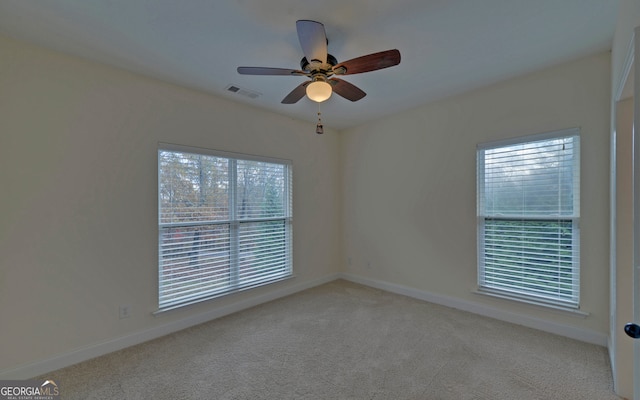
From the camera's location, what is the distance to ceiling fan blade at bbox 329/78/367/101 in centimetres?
227

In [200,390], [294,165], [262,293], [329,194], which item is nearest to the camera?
[200,390]

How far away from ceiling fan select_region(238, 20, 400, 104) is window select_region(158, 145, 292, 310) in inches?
58.7

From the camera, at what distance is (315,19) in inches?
76.0

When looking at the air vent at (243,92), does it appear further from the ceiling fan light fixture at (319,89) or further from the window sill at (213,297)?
the window sill at (213,297)

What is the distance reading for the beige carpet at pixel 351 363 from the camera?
1970 mm

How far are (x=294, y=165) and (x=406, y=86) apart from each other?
1.89 meters

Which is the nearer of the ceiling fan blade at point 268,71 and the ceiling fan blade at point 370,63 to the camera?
the ceiling fan blade at point 370,63

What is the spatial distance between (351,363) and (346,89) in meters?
2.35

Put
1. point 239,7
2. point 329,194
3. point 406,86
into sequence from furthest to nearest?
point 329,194, point 406,86, point 239,7

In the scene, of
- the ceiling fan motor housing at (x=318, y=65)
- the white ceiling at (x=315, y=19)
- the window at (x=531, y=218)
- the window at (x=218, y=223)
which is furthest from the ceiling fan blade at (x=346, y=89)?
the window at (x=531, y=218)

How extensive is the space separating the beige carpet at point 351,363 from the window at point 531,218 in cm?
47

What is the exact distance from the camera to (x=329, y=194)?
4707 mm

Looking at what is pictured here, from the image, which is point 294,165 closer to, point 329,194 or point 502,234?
point 329,194

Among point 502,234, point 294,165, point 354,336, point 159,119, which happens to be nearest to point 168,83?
point 159,119
